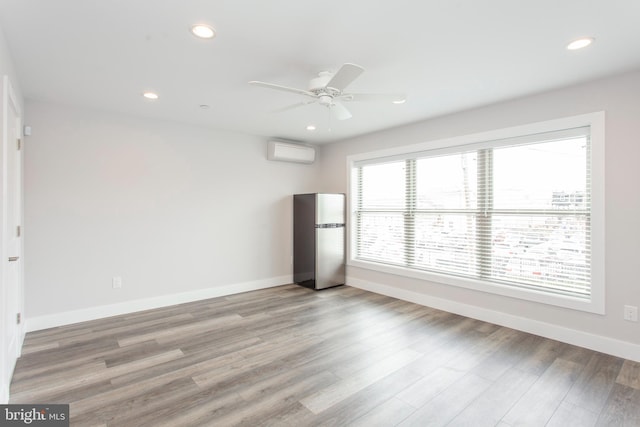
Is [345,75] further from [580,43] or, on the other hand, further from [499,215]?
[499,215]

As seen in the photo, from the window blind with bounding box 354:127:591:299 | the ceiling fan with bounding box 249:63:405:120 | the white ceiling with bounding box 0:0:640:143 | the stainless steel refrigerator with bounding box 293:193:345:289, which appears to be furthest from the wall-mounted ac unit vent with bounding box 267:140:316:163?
the ceiling fan with bounding box 249:63:405:120

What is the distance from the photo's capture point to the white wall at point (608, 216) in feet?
9.02

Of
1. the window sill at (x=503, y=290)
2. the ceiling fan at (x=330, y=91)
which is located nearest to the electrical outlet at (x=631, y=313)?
the window sill at (x=503, y=290)

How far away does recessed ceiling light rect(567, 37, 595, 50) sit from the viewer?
7.26ft

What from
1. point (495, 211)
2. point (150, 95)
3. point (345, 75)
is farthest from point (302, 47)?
point (495, 211)

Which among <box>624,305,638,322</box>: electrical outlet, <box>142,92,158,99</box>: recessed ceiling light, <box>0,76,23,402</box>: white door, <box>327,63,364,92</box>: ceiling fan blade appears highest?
<box>142,92,158,99</box>: recessed ceiling light

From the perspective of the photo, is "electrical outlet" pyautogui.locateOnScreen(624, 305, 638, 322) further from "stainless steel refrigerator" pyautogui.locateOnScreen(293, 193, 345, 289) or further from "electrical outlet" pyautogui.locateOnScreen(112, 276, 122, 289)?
"electrical outlet" pyautogui.locateOnScreen(112, 276, 122, 289)

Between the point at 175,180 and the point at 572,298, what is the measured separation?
4773 mm

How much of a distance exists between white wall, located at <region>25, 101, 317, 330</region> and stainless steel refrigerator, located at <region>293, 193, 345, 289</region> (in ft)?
1.01

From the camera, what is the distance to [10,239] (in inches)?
93.8

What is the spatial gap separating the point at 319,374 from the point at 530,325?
236 cm

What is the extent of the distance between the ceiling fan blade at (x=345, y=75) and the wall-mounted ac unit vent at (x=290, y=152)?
2797 millimetres

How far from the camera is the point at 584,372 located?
2537mm

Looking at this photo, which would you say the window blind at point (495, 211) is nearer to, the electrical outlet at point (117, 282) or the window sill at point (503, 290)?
the window sill at point (503, 290)
